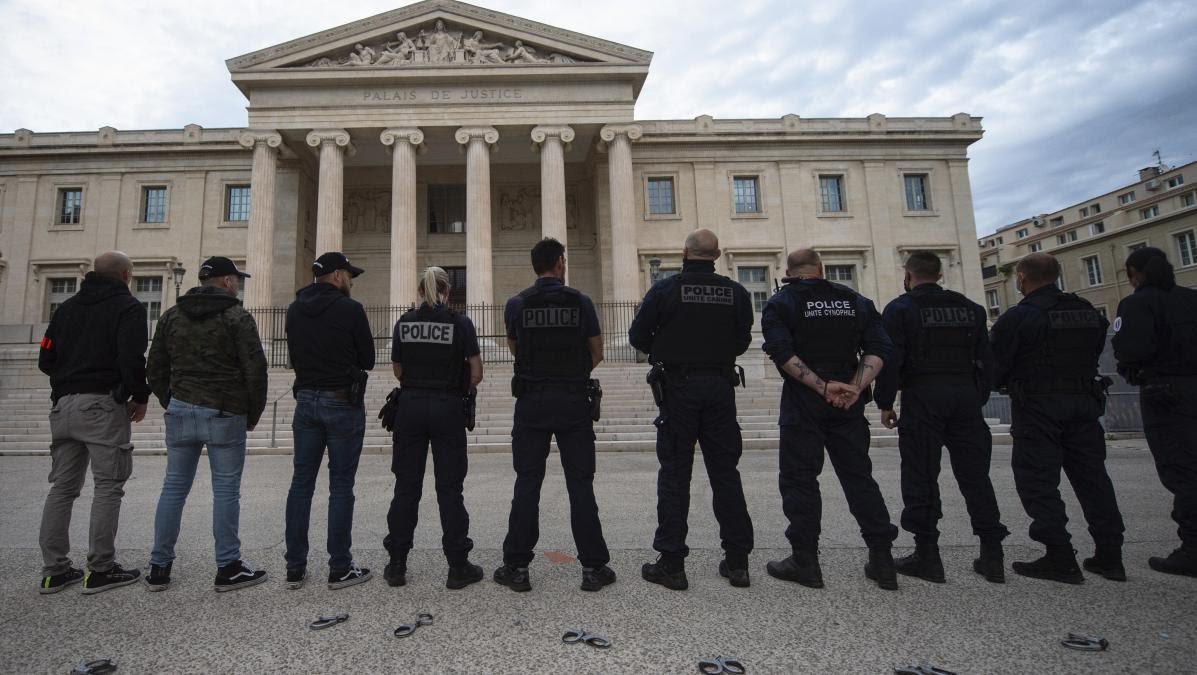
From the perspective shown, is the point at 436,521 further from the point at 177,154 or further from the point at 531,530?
the point at 177,154

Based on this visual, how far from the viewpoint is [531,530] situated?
3.46 metres

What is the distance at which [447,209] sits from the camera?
87.0 feet

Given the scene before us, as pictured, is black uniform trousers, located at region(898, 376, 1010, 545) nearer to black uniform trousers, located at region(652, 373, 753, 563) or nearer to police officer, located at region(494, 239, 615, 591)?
black uniform trousers, located at region(652, 373, 753, 563)

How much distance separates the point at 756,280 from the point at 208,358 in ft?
75.0

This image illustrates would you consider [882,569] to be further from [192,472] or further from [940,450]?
[192,472]

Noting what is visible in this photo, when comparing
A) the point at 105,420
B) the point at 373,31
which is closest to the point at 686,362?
the point at 105,420

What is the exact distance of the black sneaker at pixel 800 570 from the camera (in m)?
3.33

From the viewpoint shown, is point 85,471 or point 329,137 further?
point 329,137

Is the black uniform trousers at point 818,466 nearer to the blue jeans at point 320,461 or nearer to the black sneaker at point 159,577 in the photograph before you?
the blue jeans at point 320,461

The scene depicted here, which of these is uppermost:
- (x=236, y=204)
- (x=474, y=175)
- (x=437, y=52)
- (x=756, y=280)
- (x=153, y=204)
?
(x=437, y=52)

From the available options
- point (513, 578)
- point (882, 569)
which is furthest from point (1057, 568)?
point (513, 578)

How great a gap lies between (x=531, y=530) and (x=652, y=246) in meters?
21.5

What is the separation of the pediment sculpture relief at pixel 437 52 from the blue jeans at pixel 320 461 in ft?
69.0

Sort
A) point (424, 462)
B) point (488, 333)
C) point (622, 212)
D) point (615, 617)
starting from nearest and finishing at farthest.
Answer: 1. point (615, 617)
2. point (424, 462)
3. point (488, 333)
4. point (622, 212)
